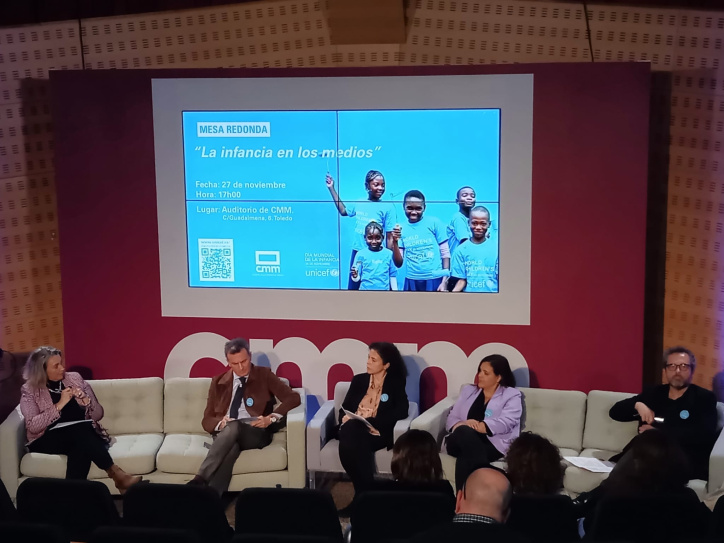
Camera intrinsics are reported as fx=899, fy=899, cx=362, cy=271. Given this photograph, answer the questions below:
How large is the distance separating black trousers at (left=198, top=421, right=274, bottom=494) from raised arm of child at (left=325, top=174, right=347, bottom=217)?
5.60 feet

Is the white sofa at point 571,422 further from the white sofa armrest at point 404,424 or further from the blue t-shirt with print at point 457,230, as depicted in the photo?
the blue t-shirt with print at point 457,230

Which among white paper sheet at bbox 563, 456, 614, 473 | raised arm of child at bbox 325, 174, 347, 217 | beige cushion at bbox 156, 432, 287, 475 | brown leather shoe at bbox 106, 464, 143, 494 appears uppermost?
raised arm of child at bbox 325, 174, 347, 217

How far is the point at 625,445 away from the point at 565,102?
239 cm

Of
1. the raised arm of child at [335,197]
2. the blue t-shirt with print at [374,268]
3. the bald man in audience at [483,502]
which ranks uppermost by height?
the raised arm of child at [335,197]

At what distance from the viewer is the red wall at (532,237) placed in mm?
6309

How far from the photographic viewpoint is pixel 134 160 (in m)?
6.92

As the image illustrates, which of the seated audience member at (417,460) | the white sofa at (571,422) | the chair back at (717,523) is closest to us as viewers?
the chair back at (717,523)

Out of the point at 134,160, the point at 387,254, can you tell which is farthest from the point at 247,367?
the point at 134,160

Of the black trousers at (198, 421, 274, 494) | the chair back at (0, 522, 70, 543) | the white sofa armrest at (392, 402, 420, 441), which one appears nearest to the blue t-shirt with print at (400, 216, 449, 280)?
the white sofa armrest at (392, 402, 420, 441)

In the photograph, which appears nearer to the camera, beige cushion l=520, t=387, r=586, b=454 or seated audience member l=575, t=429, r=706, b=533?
seated audience member l=575, t=429, r=706, b=533

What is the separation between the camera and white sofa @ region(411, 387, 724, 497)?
235 inches

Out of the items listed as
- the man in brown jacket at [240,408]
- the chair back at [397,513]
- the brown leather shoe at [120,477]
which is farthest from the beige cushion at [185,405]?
the chair back at [397,513]

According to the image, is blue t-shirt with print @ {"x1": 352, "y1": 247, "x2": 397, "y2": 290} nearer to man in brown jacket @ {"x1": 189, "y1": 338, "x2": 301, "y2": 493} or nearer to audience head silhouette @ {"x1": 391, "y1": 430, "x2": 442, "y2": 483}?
man in brown jacket @ {"x1": 189, "y1": 338, "x2": 301, "y2": 493}

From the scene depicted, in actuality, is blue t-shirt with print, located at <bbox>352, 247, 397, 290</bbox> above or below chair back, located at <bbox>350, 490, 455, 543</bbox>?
above
